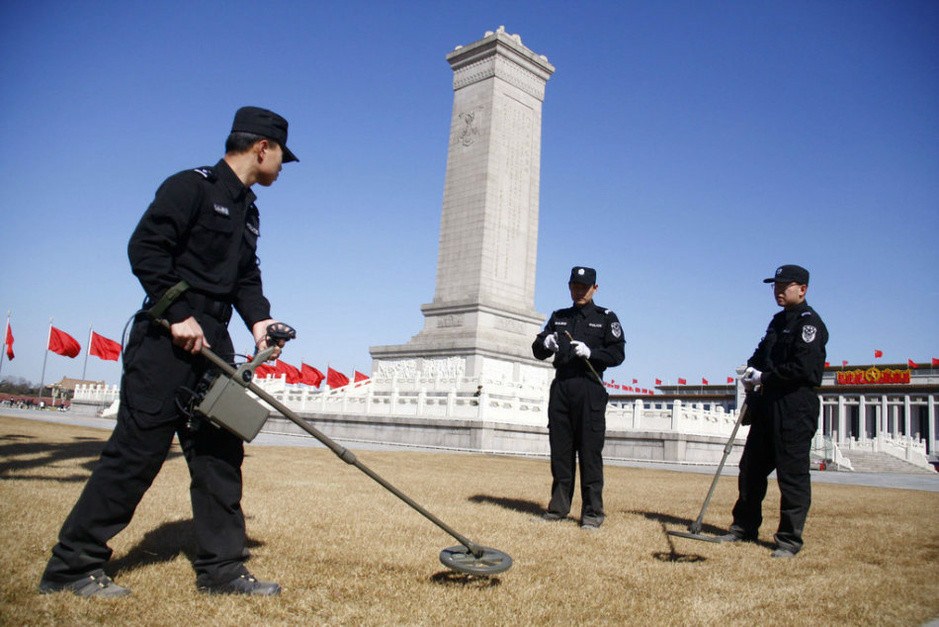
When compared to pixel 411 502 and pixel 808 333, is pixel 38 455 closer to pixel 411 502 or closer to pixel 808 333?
pixel 411 502

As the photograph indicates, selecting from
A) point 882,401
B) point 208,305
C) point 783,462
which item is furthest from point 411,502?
point 882,401

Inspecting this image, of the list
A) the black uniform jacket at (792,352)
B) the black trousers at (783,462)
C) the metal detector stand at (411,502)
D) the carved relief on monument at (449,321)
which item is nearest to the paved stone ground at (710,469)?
the carved relief on monument at (449,321)

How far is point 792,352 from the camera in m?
5.51

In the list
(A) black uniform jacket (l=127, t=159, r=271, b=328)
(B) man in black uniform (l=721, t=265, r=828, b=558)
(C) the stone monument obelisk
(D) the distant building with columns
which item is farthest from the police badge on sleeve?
(D) the distant building with columns

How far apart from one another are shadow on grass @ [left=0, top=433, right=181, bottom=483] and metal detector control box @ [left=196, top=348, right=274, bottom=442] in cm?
399

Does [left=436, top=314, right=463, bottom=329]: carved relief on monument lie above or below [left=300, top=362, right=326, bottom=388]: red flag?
above

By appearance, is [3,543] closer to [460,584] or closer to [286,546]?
[286,546]

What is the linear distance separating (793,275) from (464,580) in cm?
368

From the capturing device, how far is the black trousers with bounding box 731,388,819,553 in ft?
17.1

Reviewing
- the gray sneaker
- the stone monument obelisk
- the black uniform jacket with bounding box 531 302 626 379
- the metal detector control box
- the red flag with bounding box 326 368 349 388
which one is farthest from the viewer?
the red flag with bounding box 326 368 349 388

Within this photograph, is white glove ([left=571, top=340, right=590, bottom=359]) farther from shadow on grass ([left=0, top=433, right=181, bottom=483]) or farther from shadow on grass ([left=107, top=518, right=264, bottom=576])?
shadow on grass ([left=0, top=433, right=181, bottom=483])

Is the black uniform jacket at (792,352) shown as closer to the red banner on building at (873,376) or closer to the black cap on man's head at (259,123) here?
the black cap on man's head at (259,123)

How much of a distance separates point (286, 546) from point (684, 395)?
7234cm

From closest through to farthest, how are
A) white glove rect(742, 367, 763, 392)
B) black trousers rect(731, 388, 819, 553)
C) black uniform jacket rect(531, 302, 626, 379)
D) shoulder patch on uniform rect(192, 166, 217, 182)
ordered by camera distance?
shoulder patch on uniform rect(192, 166, 217, 182)
black trousers rect(731, 388, 819, 553)
white glove rect(742, 367, 763, 392)
black uniform jacket rect(531, 302, 626, 379)
